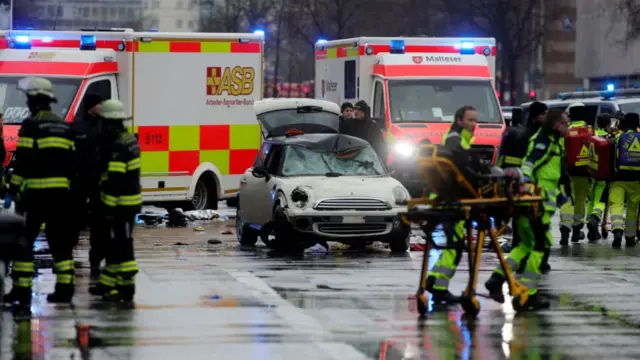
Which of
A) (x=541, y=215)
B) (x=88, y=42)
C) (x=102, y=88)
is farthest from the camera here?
(x=88, y=42)

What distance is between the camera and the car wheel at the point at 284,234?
17.4 m

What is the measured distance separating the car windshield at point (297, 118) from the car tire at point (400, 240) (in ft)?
19.8

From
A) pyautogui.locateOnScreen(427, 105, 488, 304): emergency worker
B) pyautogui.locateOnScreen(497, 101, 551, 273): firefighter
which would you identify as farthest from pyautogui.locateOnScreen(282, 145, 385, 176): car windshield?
pyautogui.locateOnScreen(427, 105, 488, 304): emergency worker

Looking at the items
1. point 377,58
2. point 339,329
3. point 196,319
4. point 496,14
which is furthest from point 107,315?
point 496,14

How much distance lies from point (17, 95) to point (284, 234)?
6468 millimetres

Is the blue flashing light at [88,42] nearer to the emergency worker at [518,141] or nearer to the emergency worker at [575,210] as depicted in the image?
the emergency worker at [575,210]

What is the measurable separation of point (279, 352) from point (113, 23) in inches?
7003

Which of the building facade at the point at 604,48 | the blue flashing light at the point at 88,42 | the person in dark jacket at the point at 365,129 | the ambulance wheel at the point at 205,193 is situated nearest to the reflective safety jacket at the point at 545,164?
the person in dark jacket at the point at 365,129

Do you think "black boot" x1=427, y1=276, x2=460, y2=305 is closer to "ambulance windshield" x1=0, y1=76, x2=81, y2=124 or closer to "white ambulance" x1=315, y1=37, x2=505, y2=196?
"ambulance windshield" x1=0, y1=76, x2=81, y2=124

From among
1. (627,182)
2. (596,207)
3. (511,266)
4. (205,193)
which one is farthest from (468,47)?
(511,266)

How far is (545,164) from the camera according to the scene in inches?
499

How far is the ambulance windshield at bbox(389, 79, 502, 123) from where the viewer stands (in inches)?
950

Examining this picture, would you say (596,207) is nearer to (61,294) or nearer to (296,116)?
(296,116)

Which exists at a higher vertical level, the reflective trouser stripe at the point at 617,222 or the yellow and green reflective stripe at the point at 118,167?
the yellow and green reflective stripe at the point at 118,167
